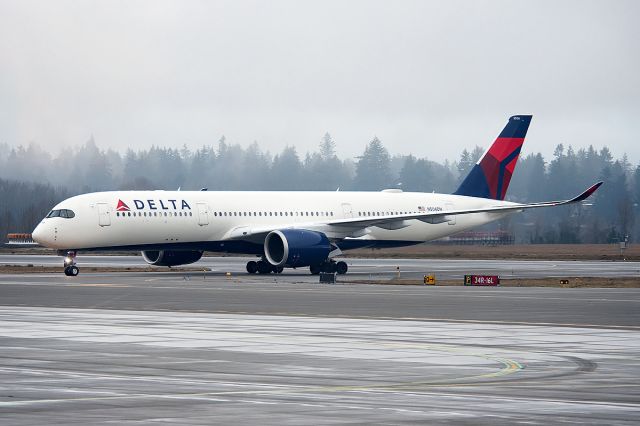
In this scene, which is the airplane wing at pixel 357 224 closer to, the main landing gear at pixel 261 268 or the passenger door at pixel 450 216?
the main landing gear at pixel 261 268

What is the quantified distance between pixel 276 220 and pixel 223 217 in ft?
12.3

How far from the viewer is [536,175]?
16012 centimetres

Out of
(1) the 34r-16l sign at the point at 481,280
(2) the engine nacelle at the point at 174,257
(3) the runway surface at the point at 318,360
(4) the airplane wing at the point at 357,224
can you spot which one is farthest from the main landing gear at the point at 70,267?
(1) the 34r-16l sign at the point at 481,280

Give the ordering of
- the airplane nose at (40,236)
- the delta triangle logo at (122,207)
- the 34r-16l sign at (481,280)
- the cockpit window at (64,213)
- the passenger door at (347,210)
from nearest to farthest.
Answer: the 34r-16l sign at (481,280), the airplane nose at (40,236), the cockpit window at (64,213), the delta triangle logo at (122,207), the passenger door at (347,210)

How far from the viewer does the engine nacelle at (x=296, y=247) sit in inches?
2325

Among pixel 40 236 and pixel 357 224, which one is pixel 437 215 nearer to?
pixel 357 224

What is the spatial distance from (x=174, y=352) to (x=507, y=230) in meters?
113

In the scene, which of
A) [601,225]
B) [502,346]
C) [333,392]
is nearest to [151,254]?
[502,346]

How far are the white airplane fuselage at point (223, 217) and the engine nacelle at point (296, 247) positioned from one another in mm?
1795

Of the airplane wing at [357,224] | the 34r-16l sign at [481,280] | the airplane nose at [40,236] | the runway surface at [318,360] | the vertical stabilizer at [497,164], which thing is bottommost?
the runway surface at [318,360]

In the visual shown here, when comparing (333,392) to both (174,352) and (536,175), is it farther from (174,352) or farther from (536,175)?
(536,175)

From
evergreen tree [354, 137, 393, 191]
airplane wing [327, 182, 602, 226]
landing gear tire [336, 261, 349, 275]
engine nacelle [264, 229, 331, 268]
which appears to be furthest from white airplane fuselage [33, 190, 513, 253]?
evergreen tree [354, 137, 393, 191]

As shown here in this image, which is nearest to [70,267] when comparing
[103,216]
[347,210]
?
[103,216]

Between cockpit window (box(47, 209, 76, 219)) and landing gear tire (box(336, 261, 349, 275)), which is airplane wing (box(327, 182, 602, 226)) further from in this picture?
cockpit window (box(47, 209, 76, 219))
